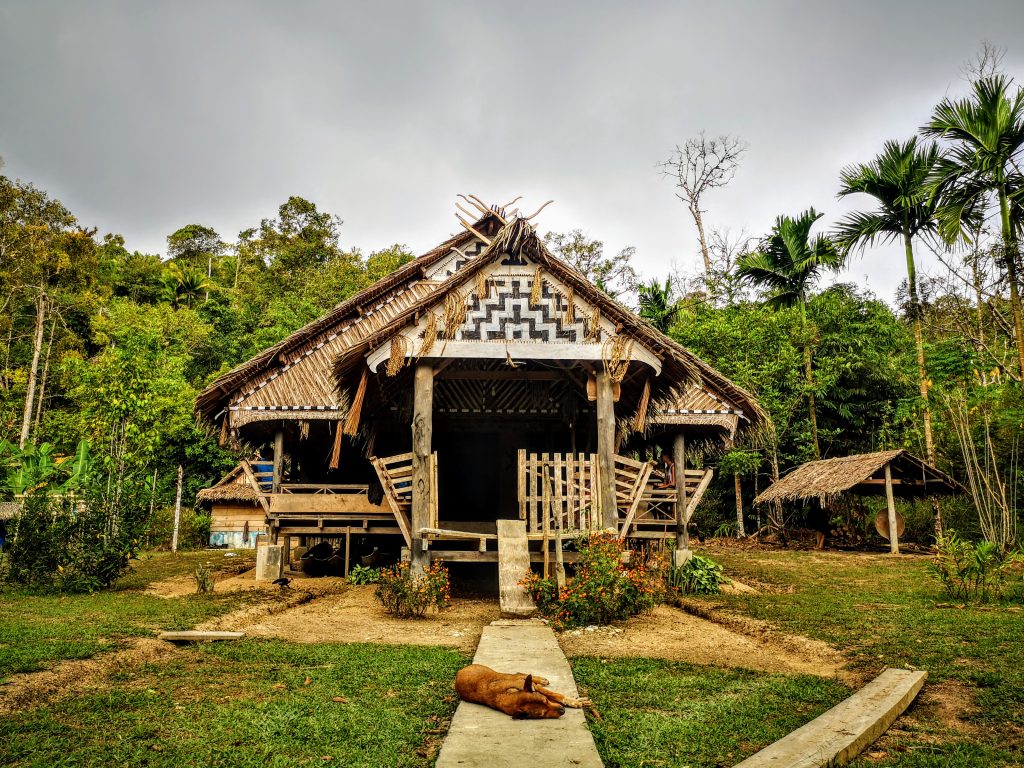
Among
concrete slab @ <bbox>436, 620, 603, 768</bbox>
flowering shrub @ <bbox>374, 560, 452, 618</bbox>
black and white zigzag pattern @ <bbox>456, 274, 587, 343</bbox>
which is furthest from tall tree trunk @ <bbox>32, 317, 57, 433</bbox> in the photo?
concrete slab @ <bbox>436, 620, 603, 768</bbox>

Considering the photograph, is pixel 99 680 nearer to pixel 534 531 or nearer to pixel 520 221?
pixel 534 531

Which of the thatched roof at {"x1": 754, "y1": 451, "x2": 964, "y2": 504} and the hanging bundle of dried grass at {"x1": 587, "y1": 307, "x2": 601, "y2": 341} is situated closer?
the hanging bundle of dried grass at {"x1": 587, "y1": 307, "x2": 601, "y2": 341}

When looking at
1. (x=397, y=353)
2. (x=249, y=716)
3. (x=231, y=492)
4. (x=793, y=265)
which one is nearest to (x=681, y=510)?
(x=397, y=353)

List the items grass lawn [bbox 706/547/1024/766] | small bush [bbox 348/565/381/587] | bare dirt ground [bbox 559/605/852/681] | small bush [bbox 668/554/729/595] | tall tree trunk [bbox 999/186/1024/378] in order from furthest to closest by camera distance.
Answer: tall tree trunk [bbox 999/186/1024/378] < small bush [bbox 348/565/381/587] < small bush [bbox 668/554/729/595] < bare dirt ground [bbox 559/605/852/681] < grass lawn [bbox 706/547/1024/766]

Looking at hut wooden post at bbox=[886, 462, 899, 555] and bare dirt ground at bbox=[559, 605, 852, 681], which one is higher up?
hut wooden post at bbox=[886, 462, 899, 555]

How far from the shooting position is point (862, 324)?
84.4ft

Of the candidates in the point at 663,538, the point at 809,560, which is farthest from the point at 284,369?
the point at 809,560

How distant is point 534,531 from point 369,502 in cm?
478

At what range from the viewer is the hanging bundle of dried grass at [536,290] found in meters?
9.13

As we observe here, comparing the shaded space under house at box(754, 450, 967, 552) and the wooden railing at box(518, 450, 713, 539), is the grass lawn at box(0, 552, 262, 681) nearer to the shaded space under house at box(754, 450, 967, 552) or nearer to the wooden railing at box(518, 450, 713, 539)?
the wooden railing at box(518, 450, 713, 539)

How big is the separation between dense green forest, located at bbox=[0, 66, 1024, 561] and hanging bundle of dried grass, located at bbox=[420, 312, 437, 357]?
5.28 metres

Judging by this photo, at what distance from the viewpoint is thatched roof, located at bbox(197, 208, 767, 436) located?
9000 millimetres

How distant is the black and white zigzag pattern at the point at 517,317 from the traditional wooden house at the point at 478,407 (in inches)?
0.7

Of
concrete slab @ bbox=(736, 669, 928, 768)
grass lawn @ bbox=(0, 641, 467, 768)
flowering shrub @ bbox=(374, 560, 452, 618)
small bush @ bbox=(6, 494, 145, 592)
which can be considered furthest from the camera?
small bush @ bbox=(6, 494, 145, 592)
